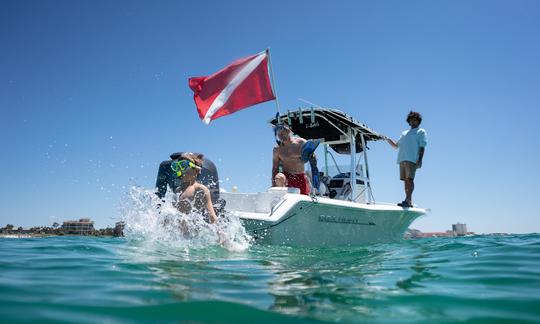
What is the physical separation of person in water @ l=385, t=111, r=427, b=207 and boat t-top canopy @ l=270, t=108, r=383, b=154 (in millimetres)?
1678

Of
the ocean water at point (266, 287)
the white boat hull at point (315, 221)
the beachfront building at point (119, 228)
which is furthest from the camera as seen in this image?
the beachfront building at point (119, 228)

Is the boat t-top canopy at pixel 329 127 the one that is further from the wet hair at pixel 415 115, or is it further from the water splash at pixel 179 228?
the water splash at pixel 179 228

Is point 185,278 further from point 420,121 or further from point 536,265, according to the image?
point 420,121

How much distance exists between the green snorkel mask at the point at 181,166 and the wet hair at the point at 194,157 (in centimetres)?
5

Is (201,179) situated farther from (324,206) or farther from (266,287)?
(266,287)

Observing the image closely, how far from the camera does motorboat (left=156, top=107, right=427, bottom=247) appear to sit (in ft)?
17.9

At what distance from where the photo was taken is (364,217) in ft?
23.8

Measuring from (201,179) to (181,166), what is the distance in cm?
61

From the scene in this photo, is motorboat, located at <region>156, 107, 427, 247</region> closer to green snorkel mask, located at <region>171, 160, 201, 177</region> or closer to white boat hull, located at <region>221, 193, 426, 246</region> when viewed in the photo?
white boat hull, located at <region>221, 193, 426, 246</region>

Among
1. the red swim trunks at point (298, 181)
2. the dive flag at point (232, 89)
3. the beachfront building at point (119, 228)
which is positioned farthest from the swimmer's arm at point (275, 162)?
the beachfront building at point (119, 228)

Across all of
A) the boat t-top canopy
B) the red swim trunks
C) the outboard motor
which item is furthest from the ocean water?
the boat t-top canopy

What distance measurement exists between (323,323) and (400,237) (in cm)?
772

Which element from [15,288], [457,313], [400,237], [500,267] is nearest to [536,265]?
[500,267]

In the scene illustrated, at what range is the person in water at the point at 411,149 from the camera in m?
7.42
